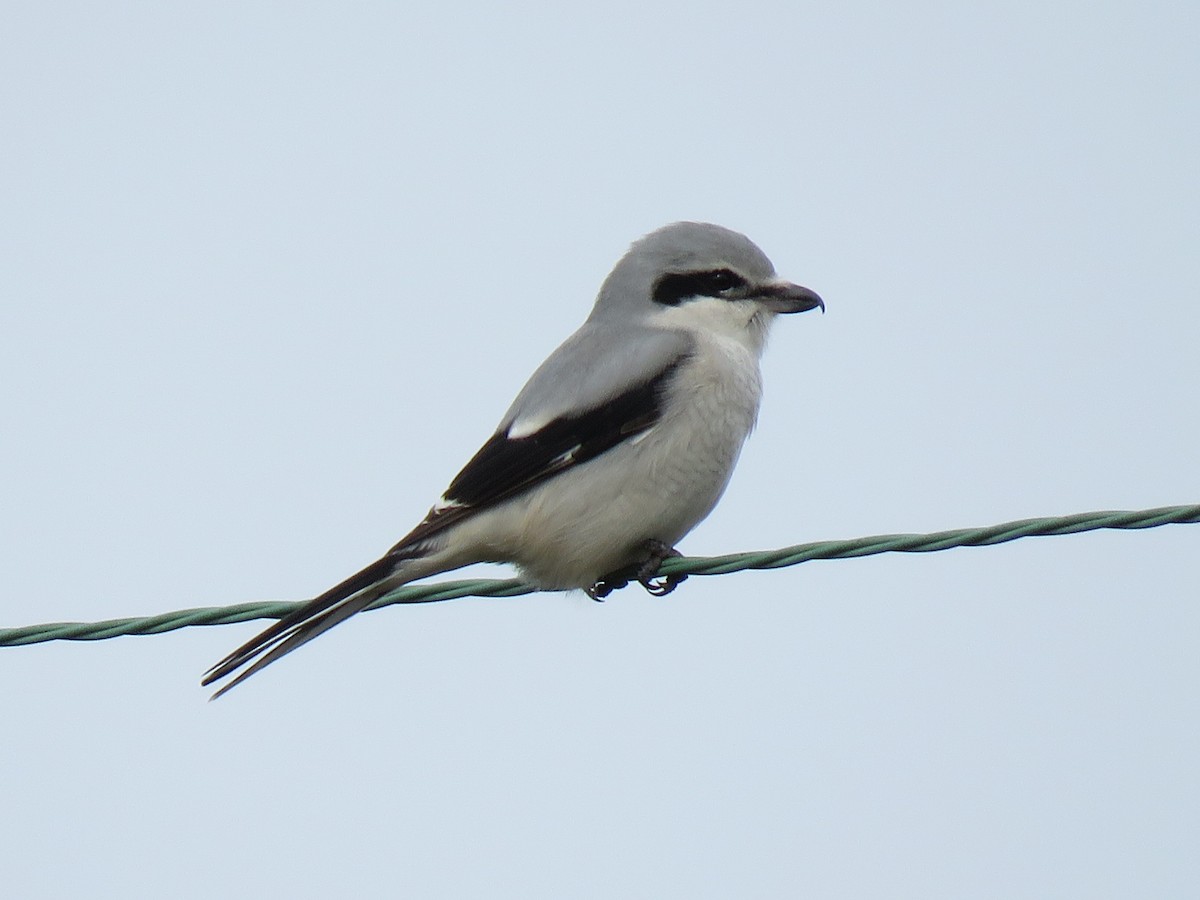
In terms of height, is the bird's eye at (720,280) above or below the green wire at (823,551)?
above

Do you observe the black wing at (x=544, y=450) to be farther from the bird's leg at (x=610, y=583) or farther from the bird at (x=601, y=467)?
the bird's leg at (x=610, y=583)

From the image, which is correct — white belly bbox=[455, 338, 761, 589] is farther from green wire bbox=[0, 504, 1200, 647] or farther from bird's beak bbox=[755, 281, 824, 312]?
green wire bbox=[0, 504, 1200, 647]

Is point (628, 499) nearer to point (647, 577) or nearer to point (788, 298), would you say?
point (647, 577)

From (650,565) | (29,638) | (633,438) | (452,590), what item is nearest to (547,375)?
(633,438)

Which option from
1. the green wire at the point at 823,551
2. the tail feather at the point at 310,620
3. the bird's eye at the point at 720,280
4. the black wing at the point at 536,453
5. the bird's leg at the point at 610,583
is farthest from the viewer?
the bird's eye at the point at 720,280

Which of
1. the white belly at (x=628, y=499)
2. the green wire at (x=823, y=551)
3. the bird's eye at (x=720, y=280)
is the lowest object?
the green wire at (x=823, y=551)

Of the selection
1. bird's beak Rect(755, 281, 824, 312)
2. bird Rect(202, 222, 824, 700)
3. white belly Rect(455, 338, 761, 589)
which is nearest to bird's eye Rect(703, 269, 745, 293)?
bird's beak Rect(755, 281, 824, 312)

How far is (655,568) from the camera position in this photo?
3924mm

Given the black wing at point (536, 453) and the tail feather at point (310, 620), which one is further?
the black wing at point (536, 453)

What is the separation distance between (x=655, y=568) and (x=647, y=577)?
0.20 feet

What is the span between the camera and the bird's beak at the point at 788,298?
14.9ft

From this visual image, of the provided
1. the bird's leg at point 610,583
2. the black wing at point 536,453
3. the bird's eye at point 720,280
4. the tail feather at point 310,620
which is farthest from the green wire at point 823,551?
the bird's eye at point 720,280

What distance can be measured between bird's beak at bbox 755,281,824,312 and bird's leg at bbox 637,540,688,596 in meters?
0.93

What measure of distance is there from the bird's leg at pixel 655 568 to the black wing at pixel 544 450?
0.98 ft
